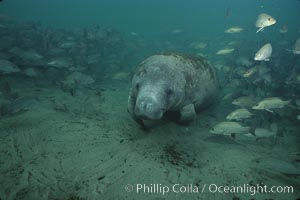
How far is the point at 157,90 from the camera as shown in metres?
5.83

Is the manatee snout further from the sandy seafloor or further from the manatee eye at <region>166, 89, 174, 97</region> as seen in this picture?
the sandy seafloor

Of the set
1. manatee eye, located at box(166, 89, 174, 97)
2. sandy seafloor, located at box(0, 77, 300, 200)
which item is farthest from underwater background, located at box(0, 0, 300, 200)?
manatee eye, located at box(166, 89, 174, 97)

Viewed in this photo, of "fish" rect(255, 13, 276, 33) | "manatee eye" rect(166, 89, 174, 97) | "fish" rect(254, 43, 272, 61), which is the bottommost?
"manatee eye" rect(166, 89, 174, 97)

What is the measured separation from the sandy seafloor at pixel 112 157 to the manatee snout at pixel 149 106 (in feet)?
2.44

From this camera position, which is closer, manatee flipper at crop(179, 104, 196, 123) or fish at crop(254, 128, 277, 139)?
fish at crop(254, 128, 277, 139)

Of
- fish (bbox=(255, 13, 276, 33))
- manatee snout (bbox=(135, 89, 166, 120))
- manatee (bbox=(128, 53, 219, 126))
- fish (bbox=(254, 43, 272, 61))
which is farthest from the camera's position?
fish (bbox=(255, 13, 276, 33))

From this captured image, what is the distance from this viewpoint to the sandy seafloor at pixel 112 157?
397cm

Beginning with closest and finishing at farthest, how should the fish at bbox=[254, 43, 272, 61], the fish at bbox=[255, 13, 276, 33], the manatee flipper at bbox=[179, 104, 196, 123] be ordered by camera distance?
1. the manatee flipper at bbox=[179, 104, 196, 123]
2. the fish at bbox=[254, 43, 272, 61]
3. the fish at bbox=[255, 13, 276, 33]

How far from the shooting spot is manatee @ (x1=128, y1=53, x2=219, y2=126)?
5.45 m

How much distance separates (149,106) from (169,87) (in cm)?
111

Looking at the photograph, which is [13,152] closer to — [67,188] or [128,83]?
[67,188]

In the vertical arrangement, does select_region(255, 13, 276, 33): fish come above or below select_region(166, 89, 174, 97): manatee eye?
above

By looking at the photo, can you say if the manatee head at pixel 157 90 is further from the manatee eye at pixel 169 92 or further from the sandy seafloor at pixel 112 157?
the sandy seafloor at pixel 112 157

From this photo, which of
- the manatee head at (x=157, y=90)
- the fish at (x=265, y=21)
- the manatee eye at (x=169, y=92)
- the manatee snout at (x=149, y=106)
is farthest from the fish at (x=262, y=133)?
the fish at (x=265, y=21)
